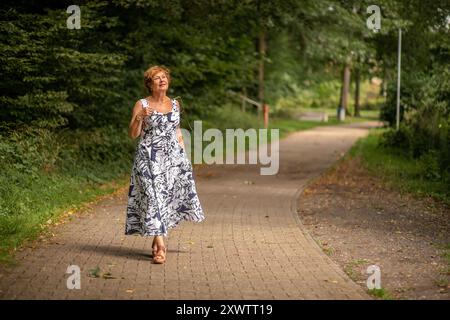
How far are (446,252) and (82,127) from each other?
10.8 meters

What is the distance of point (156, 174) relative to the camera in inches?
335

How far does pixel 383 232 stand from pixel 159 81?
4.05m

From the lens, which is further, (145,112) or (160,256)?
(145,112)

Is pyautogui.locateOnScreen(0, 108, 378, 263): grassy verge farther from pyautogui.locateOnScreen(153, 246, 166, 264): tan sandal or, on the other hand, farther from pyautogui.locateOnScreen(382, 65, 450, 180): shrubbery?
pyautogui.locateOnScreen(382, 65, 450, 180): shrubbery

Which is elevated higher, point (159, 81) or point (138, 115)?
point (159, 81)

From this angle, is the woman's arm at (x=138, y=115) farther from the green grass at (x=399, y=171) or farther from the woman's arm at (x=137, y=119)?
the green grass at (x=399, y=171)

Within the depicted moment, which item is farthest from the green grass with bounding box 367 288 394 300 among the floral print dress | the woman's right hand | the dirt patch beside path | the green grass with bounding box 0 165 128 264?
the green grass with bounding box 0 165 128 264

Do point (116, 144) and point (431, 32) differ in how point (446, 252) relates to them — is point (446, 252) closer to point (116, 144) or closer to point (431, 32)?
point (116, 144)

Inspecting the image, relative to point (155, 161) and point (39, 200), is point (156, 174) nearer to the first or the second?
point (155, 161)

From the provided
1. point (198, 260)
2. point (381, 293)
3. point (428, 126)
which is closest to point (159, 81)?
point (198, 260)

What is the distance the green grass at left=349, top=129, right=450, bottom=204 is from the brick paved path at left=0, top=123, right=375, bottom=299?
287 centimetres

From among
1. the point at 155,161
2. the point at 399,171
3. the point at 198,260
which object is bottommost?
the point at 399,171

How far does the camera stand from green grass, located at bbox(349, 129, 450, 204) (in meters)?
15.0

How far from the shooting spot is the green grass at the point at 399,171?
15.0m
